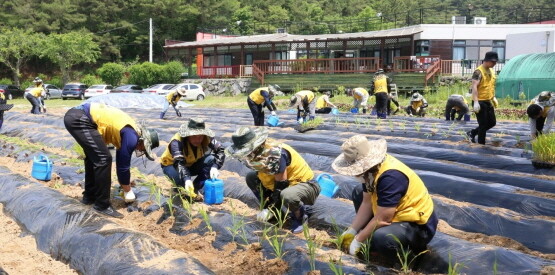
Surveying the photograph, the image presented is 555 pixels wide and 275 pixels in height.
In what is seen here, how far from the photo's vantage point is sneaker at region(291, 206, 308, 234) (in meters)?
3.92

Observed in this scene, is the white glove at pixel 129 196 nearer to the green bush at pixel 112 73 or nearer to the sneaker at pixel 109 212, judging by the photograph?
the sneaker at pixel 109 212

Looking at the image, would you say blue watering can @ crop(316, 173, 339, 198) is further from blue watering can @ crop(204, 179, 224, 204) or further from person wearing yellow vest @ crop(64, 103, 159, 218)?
person wearing yellow vest @ crop(64, 103, 159, 218)

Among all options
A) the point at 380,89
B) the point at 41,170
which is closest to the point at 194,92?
the point at 380,89

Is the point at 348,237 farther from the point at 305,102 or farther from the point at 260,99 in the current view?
the point at 305,102

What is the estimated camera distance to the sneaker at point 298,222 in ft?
12.9

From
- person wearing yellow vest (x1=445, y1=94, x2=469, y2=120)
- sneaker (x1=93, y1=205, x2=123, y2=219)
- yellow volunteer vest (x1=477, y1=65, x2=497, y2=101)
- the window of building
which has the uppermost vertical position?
the window of building

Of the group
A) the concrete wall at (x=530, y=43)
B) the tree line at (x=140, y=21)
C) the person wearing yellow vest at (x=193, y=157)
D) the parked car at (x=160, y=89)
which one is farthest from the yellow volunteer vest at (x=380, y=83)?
the tree line at (x=140, y=21)

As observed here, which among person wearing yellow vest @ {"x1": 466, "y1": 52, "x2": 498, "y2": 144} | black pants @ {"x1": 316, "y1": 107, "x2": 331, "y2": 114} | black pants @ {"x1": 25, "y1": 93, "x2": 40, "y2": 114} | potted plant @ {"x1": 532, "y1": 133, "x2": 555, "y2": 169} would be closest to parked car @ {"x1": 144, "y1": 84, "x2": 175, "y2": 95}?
black pants @ {"x1": 25, "y1": 93, "x2": 40, "y2": 114}

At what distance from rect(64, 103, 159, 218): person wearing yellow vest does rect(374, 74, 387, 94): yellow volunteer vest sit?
7371 mm

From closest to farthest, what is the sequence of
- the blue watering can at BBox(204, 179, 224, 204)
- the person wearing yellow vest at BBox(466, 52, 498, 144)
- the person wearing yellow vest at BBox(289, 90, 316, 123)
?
the blue watering can at BBox(204, 179, 224, 204) → the person wearing yellow vest at BBox(466, 52, 498, 144) → the person wearing yellow vest at BBox(289, 90, 316, 123)

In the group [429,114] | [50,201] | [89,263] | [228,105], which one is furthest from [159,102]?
[89,263]

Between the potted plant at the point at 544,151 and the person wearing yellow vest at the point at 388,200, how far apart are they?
115 inches

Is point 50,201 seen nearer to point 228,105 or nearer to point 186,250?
point 186,250

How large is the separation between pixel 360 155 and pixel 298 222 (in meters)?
1.19
